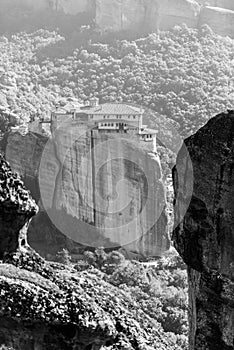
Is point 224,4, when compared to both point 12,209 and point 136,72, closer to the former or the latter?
point 136,72

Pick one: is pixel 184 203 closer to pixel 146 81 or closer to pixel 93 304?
pixel 93 304

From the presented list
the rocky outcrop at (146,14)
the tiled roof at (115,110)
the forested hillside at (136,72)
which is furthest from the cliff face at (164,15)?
the tiled roof at (115,110)

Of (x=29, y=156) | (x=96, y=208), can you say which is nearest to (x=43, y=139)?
(x=29, y=156)

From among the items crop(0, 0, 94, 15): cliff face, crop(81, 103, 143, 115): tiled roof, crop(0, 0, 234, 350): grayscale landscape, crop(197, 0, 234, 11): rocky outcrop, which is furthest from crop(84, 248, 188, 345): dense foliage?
crop(0, 0, 94, 15): cliff face

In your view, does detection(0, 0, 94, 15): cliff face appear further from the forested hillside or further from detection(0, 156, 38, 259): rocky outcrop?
detection(0, 156, 38, 259): rocky outcrop

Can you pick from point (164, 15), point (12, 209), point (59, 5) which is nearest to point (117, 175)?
point (12, 209)
